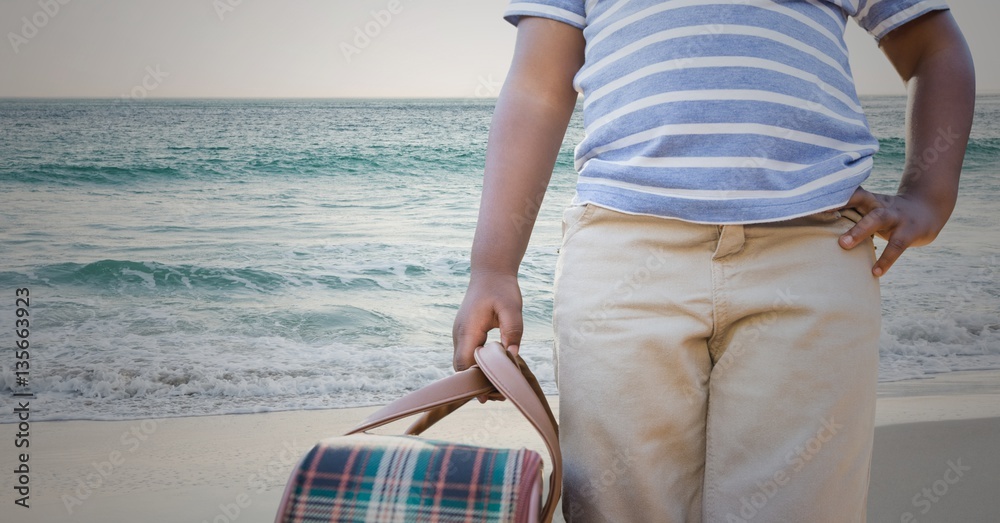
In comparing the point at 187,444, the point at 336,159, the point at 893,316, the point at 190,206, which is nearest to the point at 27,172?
the point at 190,206

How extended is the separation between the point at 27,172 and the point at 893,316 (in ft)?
50.8

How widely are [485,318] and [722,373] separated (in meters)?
0.35

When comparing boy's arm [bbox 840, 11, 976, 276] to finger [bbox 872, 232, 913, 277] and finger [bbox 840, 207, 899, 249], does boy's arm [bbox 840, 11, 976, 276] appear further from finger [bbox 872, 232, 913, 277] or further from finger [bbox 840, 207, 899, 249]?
finger [bbox 840, 207, 899, 249]

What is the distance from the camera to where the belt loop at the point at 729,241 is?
93 centimetres

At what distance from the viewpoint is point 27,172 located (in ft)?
45.5

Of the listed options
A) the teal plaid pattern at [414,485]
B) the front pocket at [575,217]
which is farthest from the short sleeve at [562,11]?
the teal plaid pattern at [414,485]

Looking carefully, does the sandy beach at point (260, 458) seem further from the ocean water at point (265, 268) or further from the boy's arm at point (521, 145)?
the boy's arm at point (521, 145)

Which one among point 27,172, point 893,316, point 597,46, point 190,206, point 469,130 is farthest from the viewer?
point 469,130

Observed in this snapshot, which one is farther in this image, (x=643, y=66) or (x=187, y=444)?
(x=187, y=444)

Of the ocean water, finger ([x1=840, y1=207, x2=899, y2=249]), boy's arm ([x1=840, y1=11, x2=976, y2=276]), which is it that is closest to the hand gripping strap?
finger ([x1=840, y1=207, x2=899, y2=249])

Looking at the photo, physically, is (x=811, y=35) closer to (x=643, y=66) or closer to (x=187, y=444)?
(x=643, y=66)

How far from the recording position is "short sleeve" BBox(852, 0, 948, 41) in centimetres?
116

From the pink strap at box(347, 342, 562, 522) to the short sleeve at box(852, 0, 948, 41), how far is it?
0.85 metres

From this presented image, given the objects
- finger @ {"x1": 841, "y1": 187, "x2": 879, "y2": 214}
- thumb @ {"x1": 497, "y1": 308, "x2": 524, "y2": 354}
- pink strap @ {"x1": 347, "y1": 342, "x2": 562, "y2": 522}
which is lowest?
pink strap @ {"x1": 347, "y1": 342, "x2": 562, "y2": 522}
